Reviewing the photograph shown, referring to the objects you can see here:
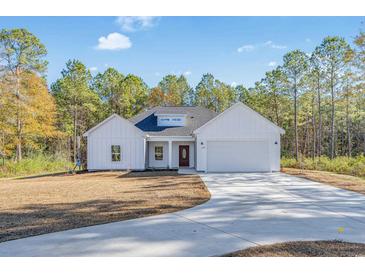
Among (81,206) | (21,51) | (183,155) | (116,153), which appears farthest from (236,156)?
(21,51)

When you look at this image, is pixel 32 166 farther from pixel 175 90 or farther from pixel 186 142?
pixel 175 90

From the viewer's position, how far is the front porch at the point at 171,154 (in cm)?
2356

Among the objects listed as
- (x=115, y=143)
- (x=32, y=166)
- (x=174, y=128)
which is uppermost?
(x=174, y=128)

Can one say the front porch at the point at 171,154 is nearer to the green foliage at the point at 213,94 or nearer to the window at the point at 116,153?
the window at the point at 116,153

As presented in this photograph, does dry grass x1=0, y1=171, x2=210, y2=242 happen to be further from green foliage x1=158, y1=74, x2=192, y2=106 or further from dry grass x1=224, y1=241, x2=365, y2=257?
green foliage x1=158, y1=74, x2=192, y2=106

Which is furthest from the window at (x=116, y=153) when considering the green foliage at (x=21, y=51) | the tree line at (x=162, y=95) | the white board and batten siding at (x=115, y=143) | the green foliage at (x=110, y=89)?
the green foliage at (x=110, y=89)

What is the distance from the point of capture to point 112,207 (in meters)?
9.02

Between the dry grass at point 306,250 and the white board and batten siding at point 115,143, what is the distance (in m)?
17.2

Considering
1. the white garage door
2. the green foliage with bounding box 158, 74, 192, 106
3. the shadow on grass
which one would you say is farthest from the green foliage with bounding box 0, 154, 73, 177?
the green foliage with bounding box 158, 74, 192, 106

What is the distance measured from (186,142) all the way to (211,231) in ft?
57.6

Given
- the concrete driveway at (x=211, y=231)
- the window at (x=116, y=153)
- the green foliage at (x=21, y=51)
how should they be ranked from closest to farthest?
→ the concrete driveway at (x=211, y=231) < the window at (x=116, y=153) < the green foliage at (x=21, y=51)

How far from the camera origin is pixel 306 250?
16.8 feet

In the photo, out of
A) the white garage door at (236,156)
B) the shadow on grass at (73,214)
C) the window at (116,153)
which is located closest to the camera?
the shadow on grass at (73,214)

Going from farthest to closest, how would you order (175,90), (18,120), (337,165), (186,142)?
1. (175,90)
2. (18,120)
3. (186,142)
4. (337,165)
